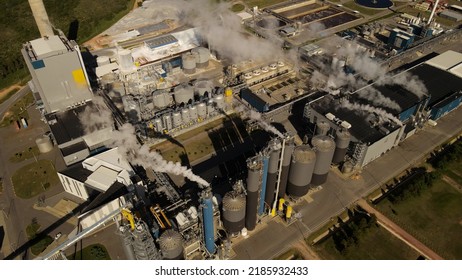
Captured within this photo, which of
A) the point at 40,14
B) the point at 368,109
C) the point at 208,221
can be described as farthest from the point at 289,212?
the point at 40,14

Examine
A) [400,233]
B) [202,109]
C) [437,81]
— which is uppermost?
[437,81]

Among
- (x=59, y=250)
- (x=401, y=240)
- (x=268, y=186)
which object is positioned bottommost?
(x=401, y=240)

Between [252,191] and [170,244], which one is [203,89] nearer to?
[252,191]

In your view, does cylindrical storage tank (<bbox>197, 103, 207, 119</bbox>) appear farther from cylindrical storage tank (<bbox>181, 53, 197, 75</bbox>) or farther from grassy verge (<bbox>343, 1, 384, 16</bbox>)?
grassy verge (<bbox>343, 1, 384, 16</bbox>)

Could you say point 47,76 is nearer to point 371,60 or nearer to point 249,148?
point 249,148

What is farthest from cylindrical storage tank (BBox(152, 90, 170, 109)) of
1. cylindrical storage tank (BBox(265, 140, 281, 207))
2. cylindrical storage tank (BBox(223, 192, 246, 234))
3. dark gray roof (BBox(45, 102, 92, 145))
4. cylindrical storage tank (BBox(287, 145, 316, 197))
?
cylindrical storage tank (BBox(223, 192, 246, 234))

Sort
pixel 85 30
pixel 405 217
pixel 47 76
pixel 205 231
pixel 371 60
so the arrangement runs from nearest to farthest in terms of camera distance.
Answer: pixel 205 231, pixel 405 217, pixel 47 76, pixel 371 60, pixel 85 30

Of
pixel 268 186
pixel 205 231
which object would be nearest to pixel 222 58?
pixel 268 186
